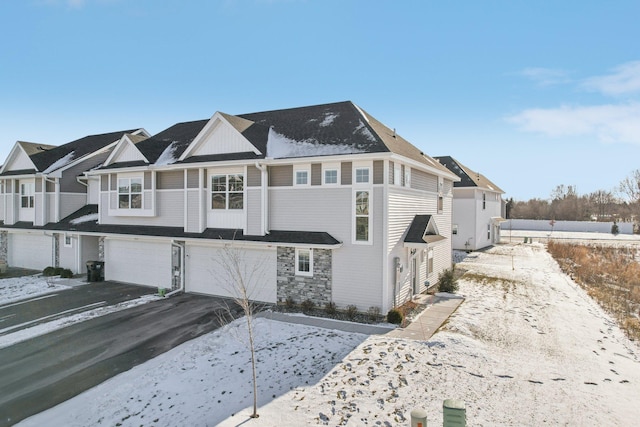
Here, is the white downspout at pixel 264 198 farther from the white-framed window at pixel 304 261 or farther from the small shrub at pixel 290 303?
the small shrub at pixel 290 303

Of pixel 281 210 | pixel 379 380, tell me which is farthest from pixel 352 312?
pixel 281 210

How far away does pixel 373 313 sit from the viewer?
44.3 feet

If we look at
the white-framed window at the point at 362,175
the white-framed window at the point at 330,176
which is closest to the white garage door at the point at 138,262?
the white-framed window at the point at 330,176

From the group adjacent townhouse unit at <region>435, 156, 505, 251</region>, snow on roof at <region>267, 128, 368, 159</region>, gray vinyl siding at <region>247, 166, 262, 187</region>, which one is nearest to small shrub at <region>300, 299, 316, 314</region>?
gray vinyl siding at <region>247, 166, 262, 187</region>

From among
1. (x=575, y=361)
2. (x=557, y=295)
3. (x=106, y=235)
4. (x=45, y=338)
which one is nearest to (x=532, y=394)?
(x=575, y=361)

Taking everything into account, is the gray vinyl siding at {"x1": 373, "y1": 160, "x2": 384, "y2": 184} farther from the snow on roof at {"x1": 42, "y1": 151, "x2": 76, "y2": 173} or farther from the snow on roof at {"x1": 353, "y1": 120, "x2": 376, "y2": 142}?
the snow on roof at {"x1": 42, "y1": 151, "x2": 76, "y2": 173}

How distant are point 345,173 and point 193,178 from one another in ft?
25.3

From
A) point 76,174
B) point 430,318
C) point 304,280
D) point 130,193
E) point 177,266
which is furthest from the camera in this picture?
point 76,174

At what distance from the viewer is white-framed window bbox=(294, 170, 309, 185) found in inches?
586

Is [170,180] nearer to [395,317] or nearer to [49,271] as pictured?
[49,271]

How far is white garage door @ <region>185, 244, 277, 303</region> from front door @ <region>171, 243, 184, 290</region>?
328 millimetres

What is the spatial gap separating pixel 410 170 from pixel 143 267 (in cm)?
1434

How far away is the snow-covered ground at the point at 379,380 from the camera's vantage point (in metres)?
7.64

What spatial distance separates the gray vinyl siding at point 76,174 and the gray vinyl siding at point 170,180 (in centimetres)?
942
